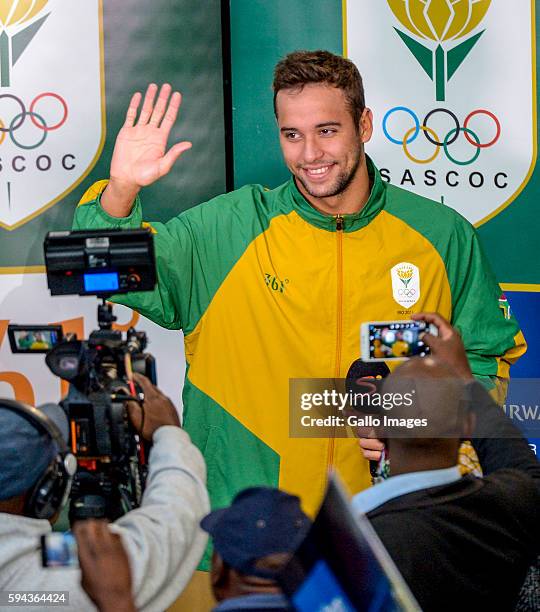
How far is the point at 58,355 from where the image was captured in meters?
1.80

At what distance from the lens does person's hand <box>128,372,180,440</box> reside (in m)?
1.80

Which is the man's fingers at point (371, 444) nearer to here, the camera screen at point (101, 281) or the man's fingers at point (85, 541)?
the camera screen at point (101, 281)

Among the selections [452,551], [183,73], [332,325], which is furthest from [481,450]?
[183,73]

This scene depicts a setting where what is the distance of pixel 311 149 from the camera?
244cm

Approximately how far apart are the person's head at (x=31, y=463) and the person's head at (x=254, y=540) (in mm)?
317

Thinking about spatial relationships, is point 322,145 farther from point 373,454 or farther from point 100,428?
point 100,428

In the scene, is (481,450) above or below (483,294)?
below

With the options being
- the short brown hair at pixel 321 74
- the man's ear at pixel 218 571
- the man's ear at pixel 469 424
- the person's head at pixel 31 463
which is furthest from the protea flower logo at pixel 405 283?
the man's ear at pixel 218 571

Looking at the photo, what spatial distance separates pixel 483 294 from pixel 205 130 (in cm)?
86

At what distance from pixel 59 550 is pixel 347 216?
1.23m

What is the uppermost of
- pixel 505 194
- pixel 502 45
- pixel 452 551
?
pixel 502 45

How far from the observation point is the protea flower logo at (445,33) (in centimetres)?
291

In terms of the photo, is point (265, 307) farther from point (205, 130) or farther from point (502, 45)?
point (502, 45)

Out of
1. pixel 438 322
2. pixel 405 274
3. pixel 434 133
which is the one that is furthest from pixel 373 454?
pixel 434 133
